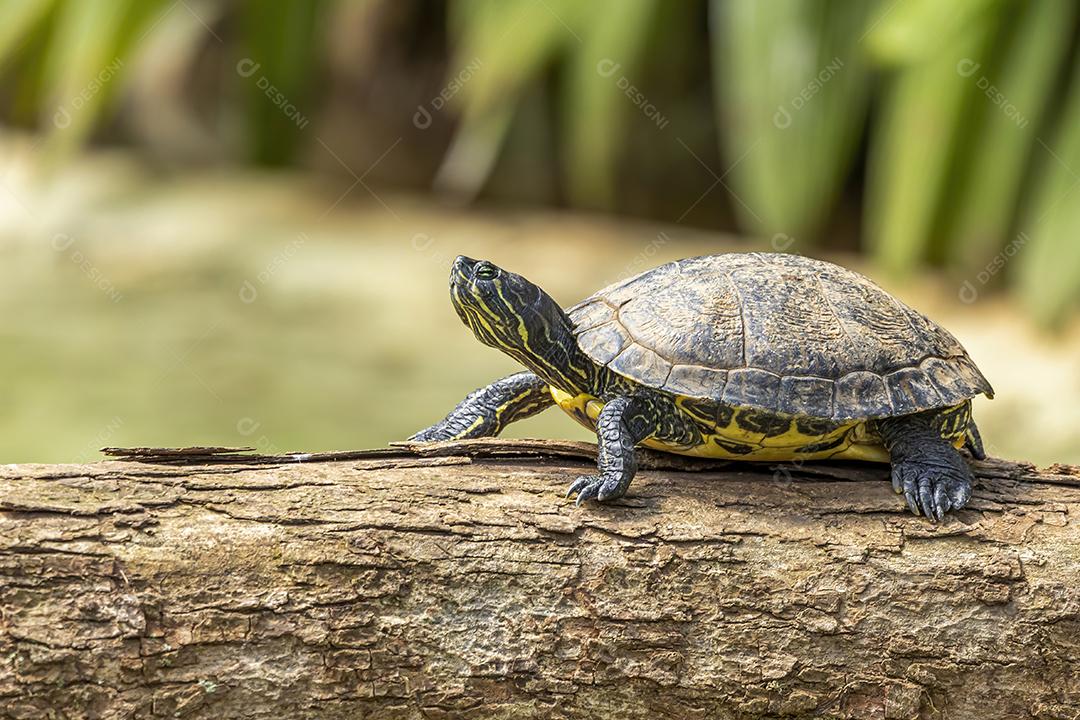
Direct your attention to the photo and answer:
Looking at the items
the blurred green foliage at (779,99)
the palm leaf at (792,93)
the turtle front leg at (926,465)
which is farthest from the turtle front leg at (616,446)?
the palm leaf at (792,93)

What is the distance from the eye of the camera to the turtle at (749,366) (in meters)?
2.93

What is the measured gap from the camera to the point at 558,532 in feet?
8.83

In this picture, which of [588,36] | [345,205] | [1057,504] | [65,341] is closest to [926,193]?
[588,36]

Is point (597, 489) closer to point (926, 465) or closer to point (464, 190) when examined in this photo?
point (926, 465)

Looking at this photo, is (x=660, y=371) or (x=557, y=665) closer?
(x=557, y=665)

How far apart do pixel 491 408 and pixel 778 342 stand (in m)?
0.90

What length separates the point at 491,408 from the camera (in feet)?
11.2

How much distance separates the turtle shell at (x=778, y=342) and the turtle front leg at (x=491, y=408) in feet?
1.09

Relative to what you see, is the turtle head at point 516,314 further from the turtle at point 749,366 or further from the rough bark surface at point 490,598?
the rough bark surface at point 490,598

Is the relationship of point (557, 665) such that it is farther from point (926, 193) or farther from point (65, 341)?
point (65, 341)

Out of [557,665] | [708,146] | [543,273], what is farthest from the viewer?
[708,146]

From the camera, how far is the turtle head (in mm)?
3131

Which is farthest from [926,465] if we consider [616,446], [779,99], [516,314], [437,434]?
[779,99]

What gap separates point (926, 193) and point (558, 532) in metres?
5.13
